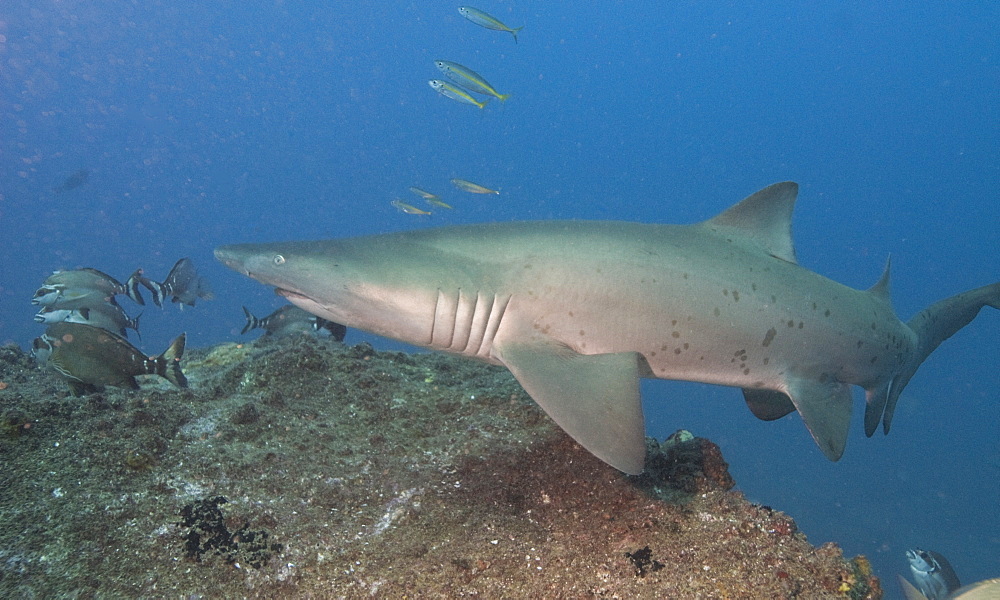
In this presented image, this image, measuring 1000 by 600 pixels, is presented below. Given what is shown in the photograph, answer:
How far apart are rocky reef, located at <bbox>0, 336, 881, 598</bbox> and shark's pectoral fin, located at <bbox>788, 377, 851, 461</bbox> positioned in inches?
45.9

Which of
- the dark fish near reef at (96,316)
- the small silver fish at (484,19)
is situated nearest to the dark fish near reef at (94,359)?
the dark fish near reef at (96,316)

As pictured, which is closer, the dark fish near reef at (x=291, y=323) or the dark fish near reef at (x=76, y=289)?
the dark fish near reef at (x=76, y=289)

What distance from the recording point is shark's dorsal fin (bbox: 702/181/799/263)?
4.17m

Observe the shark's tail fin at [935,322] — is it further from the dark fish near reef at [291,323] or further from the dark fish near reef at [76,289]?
the dark fish near reef at [76,289]

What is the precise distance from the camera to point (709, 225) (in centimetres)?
414

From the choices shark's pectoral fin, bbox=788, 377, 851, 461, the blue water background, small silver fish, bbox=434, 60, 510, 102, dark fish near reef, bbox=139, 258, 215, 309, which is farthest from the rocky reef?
the blue water background

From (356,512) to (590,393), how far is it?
1458 millimetres

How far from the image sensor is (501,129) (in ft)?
577

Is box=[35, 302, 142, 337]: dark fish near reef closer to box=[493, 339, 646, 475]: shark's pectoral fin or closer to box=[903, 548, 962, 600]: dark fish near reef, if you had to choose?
box=[493, 339, 646, 475]: shark's pectoral fin

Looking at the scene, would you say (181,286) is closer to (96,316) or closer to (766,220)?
(96,316)

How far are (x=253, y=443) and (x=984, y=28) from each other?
598 feet

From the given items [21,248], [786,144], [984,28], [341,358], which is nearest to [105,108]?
[21,248]

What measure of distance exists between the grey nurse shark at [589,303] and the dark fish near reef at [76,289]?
13.3ft

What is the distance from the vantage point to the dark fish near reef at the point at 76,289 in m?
5.93
